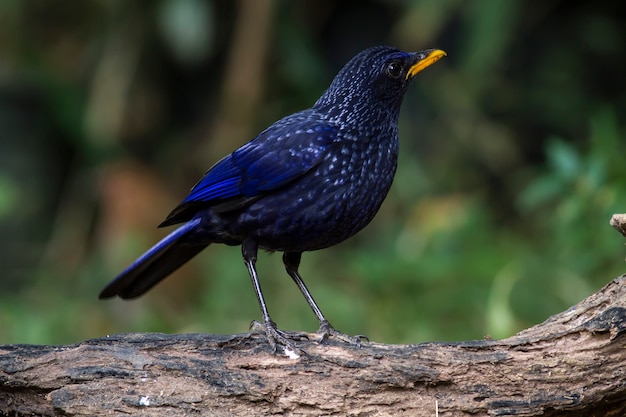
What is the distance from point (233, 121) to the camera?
8203 millimetres

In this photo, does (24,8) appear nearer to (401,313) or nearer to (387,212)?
(387,212)

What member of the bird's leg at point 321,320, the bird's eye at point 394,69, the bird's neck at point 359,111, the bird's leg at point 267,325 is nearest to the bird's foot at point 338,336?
the bird's leg at point 321,320

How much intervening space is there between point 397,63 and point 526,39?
158 inches

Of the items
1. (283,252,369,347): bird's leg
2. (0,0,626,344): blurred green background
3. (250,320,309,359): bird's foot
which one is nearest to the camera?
(250,320,309,359): bird's foot

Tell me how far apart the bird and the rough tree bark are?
369 millimetres

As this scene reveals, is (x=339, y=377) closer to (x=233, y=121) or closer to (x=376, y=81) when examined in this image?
(x=376, y=81)

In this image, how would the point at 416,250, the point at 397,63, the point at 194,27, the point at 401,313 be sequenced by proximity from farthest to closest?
the point at 194,27, the point at 416,250, the point at 401,313, the point at 397,63

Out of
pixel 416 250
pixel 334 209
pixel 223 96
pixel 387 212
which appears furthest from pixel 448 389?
pixel 223 96

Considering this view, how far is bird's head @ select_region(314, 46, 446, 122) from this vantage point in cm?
462

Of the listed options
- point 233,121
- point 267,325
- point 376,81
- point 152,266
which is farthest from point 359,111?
point 233,121

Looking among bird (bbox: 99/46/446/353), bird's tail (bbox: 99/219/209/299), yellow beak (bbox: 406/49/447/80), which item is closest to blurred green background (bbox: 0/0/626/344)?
bird's tail (bbox: 99/219/209/299)

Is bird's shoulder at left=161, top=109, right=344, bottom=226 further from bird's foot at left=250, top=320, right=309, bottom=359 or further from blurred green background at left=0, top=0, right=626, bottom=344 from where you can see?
blurred green background at left=0, top=0, right=626, bottom=344

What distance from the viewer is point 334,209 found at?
4230 mm

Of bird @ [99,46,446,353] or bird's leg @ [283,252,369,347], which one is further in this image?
bird @ [99,46,446,353]
